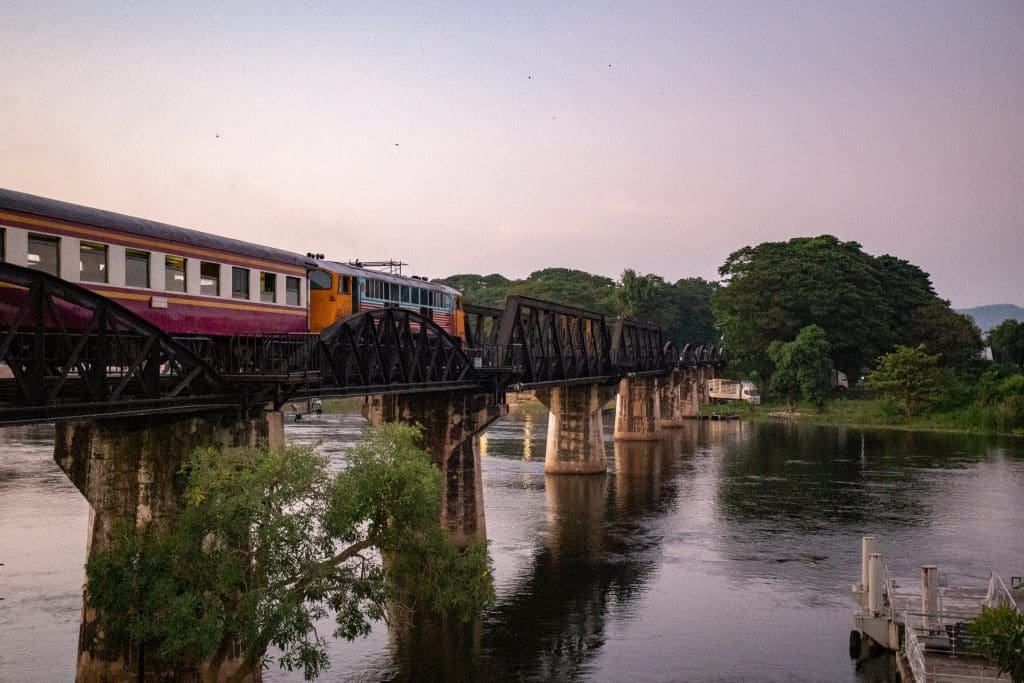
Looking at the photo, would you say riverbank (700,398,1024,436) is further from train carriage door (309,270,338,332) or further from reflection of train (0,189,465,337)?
reflection of train (0,189,465,337)

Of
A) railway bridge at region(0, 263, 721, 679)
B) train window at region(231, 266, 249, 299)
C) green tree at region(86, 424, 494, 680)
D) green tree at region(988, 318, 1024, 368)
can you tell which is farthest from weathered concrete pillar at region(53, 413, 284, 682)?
green tree at region(988, 318, 1024, 368)

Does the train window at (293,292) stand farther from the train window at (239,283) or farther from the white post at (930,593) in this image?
the white post at (930,593)

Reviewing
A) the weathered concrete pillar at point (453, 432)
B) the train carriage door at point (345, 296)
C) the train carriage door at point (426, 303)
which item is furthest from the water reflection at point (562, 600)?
the train carriage door at point (426, 303)

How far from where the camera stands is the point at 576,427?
8288 cm

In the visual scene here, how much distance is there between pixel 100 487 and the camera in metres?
27.9

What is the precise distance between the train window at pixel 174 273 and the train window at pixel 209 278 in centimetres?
75

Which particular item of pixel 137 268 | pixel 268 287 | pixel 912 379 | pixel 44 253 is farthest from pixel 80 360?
pixel 912 379

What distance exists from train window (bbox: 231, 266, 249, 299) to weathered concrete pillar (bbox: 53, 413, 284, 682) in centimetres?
508

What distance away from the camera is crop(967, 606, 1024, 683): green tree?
23125 mm

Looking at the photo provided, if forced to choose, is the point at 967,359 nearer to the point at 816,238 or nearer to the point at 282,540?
the point at 816,238

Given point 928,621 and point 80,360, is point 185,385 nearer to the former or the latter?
point 80,360

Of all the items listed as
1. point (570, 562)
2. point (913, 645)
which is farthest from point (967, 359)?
point (913, 645)

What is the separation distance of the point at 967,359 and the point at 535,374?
4226 inches

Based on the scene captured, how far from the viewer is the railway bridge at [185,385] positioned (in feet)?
71.1
